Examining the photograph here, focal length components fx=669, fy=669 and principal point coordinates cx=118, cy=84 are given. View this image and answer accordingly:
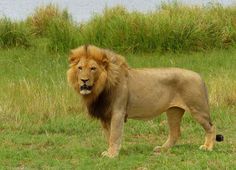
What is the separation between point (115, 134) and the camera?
662cm

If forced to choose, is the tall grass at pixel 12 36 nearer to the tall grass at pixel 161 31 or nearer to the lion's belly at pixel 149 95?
the tall grass at pixel 161 31

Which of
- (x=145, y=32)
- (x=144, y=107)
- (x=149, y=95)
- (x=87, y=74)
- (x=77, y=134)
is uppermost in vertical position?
(x=145, y=32)

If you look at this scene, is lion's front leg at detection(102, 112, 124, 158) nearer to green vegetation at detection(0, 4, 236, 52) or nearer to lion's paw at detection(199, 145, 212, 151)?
lion's paw at detection(199, 145, 212, 151)

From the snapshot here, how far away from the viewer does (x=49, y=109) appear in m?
9.13

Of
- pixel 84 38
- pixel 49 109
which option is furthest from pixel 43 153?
pixel 84 38

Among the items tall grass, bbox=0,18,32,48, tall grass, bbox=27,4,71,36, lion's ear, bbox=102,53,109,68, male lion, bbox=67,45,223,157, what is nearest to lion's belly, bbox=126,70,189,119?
male lion, bbox=67,45,223,157

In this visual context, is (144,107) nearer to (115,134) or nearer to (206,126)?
(115,134)

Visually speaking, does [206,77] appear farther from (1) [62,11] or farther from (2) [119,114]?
(1) [62,11]

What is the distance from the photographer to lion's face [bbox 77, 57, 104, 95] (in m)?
6.42

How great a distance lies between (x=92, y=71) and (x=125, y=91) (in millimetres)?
449

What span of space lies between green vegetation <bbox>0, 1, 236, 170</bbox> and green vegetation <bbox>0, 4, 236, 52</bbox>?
2 centimetres

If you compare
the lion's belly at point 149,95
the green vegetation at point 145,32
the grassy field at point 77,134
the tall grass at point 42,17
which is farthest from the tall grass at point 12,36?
the lion's belly at point 149,95

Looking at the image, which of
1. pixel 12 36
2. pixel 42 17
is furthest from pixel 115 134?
pixel 42 17

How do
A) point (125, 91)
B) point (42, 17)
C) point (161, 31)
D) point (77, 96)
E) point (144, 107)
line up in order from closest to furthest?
point (125, 91)
point (144, 107)
point (77, 96)
point (161, 31)
point (42, 17)
